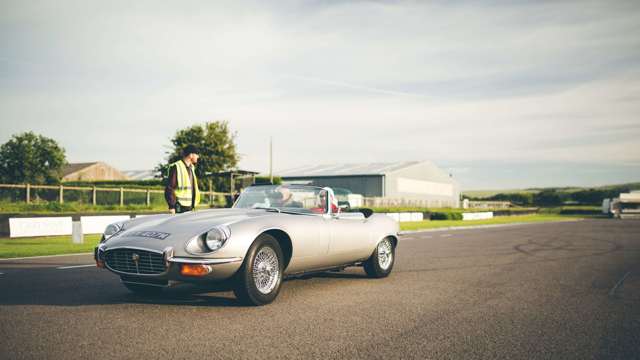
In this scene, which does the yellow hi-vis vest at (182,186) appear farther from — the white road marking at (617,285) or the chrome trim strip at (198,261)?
the white road marking at (617,285)

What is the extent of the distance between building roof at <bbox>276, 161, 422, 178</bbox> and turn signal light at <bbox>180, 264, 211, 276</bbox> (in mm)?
52311

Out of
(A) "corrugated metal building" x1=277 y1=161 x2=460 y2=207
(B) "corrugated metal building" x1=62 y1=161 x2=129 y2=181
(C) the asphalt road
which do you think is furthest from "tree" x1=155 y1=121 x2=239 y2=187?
(C) the asphalt road

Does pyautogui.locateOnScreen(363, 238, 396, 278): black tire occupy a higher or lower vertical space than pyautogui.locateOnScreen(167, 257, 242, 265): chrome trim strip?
lower

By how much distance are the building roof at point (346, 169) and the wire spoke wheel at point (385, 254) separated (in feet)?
160

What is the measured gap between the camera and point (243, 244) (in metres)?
5.67

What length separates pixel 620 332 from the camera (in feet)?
16.1

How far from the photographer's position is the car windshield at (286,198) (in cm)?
726

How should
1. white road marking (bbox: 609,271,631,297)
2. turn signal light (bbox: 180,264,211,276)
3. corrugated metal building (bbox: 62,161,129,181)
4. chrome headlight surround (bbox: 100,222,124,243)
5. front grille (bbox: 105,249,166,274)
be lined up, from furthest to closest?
1. corrugated metal building (bbox: 62,161,129,181)
2. white road marking (bbox: 609,271,631,297)
3. chrome headlight surround (bbox: 100,222,124,243)
4. front grille (bbox: 105,249,166,274)
5. turn signal light (bbox: 180,264,211,276)

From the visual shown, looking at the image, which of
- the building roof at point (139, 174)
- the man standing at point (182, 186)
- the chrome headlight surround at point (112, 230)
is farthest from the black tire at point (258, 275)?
the building roof at point (139, 174)

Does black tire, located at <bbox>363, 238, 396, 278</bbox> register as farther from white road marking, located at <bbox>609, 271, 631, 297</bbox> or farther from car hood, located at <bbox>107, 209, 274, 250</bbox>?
white road marking, located at <bbox>609, 271, 631, 297</bbox>

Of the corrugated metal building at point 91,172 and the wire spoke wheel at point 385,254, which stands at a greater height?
the corrugated metal building at point 91,172

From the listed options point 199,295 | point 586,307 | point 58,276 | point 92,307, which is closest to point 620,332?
point 586,307

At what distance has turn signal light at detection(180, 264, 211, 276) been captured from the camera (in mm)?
5426

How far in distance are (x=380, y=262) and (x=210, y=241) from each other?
11.7ft
